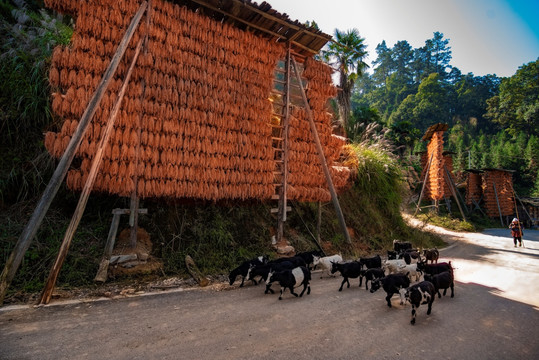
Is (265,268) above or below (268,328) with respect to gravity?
above

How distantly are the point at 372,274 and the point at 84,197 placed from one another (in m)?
6.18

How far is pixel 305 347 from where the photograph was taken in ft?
11.1

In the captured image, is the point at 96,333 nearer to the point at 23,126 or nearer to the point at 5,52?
the point at 23,126

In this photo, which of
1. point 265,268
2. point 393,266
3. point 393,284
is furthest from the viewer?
point 393,266

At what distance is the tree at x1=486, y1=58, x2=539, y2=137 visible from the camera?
5716 centimetres

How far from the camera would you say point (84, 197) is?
17.7 ft

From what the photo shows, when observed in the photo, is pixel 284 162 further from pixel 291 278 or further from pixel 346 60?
pixel 346 60

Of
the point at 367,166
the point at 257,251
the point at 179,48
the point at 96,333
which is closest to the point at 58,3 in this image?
the point at 179,48

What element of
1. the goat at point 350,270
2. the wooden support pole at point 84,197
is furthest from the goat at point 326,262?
the wooden support pole at point 84,197

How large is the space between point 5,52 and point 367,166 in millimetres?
13844

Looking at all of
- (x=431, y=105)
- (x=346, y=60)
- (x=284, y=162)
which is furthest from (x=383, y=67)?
(x=284, y=162)

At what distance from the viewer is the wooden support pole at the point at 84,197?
4574 mm

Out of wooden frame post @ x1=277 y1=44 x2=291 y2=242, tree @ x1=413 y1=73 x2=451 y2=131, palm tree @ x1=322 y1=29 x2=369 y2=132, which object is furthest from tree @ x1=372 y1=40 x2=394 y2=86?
wooden frame post @ x1=277 y1=44 x2=291 y2=242

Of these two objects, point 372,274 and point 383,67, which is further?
point 383,67
